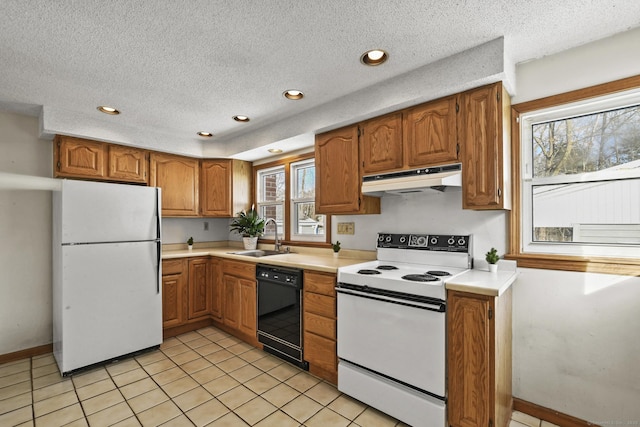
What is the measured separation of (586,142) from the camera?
1980 mm

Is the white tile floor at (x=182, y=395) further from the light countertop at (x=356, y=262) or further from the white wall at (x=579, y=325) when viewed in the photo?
the light countertop at (x=356, y=262)

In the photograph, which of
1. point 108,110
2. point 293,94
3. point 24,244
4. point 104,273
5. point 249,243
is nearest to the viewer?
point 293,94

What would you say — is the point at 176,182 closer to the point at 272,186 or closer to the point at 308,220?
the point at 272,186

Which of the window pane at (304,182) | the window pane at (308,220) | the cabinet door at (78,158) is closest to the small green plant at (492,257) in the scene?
the window pane at (308,220)

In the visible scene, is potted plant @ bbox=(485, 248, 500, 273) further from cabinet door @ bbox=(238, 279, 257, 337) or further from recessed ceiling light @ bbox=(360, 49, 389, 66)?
cabinet door @ bbox=(238, 279, 257, 337)

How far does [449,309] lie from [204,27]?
212 cm

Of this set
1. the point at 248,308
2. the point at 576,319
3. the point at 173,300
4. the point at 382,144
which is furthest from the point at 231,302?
the point at 576,319

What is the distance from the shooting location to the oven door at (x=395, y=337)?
5.88 feet

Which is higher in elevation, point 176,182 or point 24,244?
point 176,182

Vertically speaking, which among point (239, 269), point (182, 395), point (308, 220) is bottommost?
point (182, 395)

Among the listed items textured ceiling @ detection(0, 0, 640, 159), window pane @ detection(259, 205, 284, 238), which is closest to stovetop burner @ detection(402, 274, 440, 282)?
textured ceiling @ detection(0, 0, 640, 159)

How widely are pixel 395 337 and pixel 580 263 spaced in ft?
4.03

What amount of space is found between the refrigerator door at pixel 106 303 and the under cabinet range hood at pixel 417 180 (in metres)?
2.25

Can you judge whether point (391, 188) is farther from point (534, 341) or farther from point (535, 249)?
point (534, 341)
